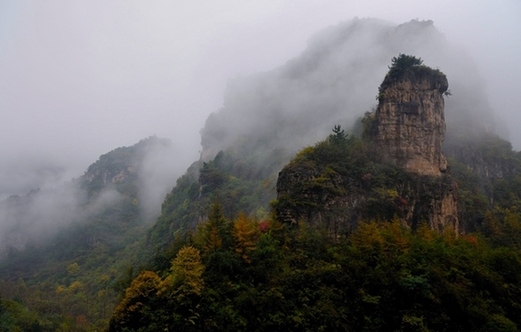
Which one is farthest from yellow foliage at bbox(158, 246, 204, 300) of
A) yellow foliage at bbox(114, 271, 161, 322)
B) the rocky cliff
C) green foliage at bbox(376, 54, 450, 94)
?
green foliage at bbox(376, 54, 450, 94)

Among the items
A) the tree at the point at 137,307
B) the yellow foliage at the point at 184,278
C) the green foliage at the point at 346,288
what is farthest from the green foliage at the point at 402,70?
the tree at the point at 137,307

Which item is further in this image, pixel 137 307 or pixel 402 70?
pixel 402 70

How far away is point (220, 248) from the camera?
19609 mm

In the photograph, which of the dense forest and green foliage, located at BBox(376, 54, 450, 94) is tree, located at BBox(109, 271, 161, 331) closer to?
the dense forest

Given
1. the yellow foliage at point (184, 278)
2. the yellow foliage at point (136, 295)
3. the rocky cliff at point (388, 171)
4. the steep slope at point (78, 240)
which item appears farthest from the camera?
the steep slope at point (78, 240)

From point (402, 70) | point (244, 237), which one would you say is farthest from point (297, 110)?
point (244, 237)

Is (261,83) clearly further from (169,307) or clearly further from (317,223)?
(169,307)

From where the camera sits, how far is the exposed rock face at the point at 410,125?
91.0ft

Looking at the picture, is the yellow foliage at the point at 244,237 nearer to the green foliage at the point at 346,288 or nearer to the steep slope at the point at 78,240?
the green foliage at the point at 346,288

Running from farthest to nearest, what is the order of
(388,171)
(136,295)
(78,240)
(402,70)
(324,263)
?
(78,240) → (402,70) → (388,171) → (324,263) → (136,295)

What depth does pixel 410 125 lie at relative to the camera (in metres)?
28.3

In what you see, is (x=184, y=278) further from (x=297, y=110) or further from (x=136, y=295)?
(x=297, y=110)

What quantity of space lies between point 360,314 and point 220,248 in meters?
8.09

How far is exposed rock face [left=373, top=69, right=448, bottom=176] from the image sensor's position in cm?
2773
